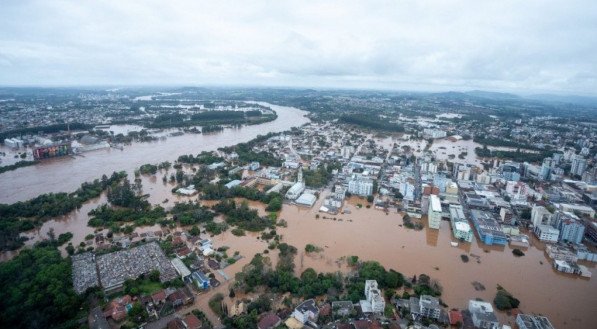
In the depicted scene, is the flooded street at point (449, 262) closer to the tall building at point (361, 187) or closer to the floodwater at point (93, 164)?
the tall building at point (361, 187)

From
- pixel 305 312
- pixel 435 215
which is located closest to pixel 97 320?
pixel 305 312

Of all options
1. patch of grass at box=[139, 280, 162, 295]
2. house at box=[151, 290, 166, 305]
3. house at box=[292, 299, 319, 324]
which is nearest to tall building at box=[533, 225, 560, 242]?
house at box=[292, 299, 319, 324]

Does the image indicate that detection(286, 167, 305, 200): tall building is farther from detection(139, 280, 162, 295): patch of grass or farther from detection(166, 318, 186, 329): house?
detection(166, 318, 186, 329): house

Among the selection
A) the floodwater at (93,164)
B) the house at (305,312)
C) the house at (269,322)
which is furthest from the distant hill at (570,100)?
the house at (269,322)

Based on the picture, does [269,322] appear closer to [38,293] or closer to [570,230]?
[38,293]

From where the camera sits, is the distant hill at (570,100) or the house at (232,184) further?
the distant hill at (570,100)

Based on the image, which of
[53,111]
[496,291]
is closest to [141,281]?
[496,291]

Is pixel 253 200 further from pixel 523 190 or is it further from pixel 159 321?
pixel 523 190
